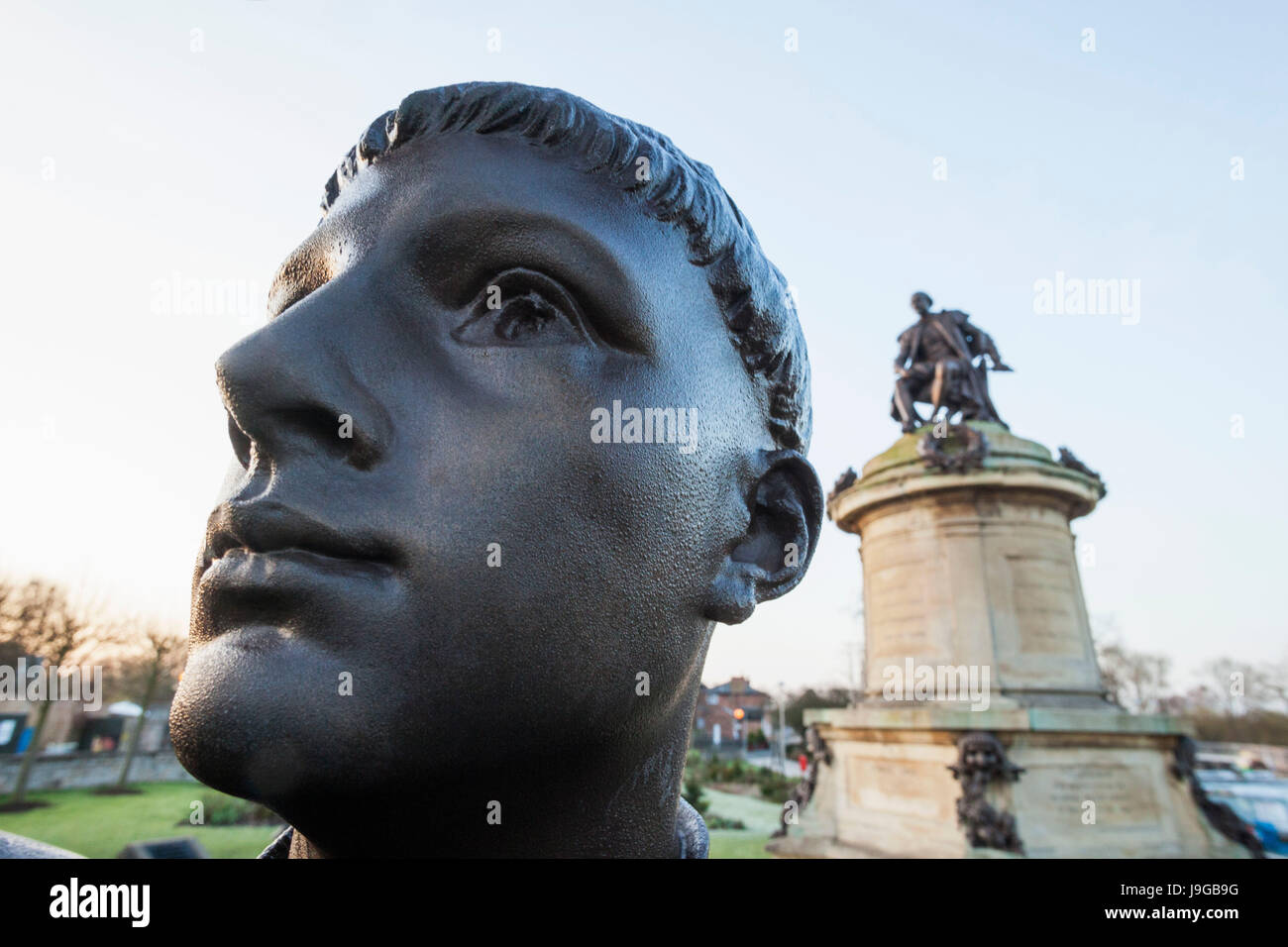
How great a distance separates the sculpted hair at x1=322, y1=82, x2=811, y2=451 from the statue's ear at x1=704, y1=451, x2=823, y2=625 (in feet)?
0.55

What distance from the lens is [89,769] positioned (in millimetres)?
25875

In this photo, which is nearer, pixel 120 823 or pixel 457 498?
pixel 457 498

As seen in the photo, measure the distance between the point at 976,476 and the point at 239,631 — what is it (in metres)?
9.13

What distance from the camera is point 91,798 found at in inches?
894

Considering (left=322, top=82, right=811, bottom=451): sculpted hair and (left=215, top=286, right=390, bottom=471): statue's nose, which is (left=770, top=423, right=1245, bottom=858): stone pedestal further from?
(left=215, top=286, right=390, bottom=471): statue's nose

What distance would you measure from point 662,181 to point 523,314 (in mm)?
530

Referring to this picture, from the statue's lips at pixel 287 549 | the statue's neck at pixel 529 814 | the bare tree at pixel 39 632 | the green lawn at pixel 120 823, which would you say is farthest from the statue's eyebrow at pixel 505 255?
the bare tree at pixel 39 632

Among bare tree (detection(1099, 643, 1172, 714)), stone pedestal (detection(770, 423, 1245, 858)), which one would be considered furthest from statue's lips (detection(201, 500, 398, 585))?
bare tree (detection(1099, 643, 1172, 714))

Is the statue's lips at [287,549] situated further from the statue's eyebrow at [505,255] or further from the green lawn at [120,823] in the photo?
the green lawn at [120,823]

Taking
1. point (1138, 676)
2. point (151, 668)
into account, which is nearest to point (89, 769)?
point (151, 668)

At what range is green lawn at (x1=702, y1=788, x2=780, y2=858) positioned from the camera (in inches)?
396

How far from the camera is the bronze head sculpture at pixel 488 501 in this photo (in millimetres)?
1279

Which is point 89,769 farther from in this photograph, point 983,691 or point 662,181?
point 662,181
